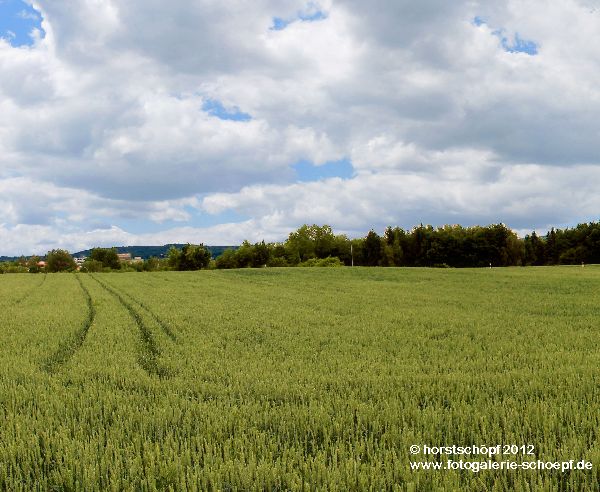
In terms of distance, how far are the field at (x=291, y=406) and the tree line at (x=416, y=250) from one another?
94.7 m

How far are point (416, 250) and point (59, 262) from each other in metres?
108

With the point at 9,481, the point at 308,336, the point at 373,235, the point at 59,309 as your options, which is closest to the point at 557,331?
the point at 308,336

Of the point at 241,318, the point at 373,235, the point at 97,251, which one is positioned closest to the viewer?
the point at 241,318

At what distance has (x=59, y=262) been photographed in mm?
150500

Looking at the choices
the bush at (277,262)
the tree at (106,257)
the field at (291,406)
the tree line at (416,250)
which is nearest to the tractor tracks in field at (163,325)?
the field at (291,406)

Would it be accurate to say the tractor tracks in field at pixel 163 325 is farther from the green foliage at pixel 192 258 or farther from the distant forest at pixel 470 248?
the green foliage at pixel 192 258

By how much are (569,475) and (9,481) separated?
561 centimetres

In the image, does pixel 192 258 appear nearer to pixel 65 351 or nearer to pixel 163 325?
pixel 163 325

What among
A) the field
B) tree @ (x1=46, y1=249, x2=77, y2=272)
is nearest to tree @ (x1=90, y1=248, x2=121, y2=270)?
tree @ (x1=46, y1=249, x2=77, y2=272)

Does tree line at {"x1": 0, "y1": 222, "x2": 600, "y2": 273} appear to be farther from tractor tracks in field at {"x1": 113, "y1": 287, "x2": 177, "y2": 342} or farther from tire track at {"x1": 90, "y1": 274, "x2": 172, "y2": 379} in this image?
tire track at {"x1": 90, "y1": 274, "x2": 172, "y2": 379}

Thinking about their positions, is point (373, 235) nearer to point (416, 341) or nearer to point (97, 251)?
point (97, 251)

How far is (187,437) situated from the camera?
6.01 meters

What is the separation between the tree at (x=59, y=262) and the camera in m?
149

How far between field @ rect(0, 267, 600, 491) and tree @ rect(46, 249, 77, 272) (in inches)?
5888
